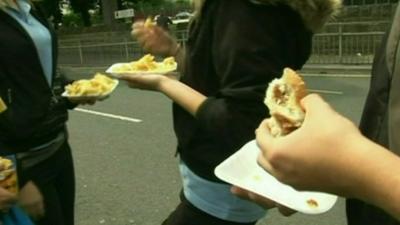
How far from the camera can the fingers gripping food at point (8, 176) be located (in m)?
2.37

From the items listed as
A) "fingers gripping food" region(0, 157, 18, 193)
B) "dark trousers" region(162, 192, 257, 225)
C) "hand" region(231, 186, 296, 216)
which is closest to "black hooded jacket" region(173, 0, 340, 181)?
"dark trousers" region(162, 192, 257, 225)

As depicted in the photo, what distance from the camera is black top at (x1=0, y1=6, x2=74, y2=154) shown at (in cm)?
263

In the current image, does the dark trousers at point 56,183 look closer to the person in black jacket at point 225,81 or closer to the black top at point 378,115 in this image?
the person in black jacket at point 225,81

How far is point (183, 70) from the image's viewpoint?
8.02 feet

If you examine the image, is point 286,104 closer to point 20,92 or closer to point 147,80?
point 147,80

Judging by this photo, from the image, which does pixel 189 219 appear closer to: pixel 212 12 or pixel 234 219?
pixel 234 219

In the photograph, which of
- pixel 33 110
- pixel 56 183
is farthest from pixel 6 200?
pixel 56 183

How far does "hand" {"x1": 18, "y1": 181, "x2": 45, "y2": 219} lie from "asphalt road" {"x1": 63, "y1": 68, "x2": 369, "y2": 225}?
80.7 inches

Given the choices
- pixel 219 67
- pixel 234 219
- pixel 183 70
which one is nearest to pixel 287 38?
pixel 219 67

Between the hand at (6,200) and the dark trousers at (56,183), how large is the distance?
0.84ft

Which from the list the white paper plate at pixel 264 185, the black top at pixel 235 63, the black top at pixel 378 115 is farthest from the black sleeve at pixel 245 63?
the black top at pixel 378 115

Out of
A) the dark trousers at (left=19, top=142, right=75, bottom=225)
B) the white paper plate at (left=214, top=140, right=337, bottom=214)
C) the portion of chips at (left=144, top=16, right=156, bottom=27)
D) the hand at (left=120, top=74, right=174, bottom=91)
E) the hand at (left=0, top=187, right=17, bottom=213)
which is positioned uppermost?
the portion of chips at (left=144, top=16, right=156, bottom=27)

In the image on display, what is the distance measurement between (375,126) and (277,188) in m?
0.36

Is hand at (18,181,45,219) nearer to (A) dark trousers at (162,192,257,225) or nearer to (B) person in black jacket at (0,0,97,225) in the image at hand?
(B) person in black jacket at (0,0,97,225)
